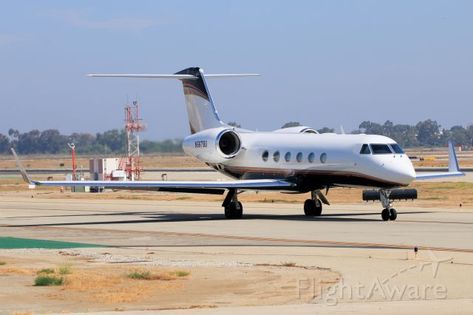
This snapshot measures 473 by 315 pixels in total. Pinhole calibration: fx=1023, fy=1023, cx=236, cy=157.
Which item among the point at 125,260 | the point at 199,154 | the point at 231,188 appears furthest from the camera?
the point at 199,154

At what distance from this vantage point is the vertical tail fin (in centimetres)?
4028

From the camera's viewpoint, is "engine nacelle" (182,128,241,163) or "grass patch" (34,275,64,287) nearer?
"grass patch" (34,275,64,287)

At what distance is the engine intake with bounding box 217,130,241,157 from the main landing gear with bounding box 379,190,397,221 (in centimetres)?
713

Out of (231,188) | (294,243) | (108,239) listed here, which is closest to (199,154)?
(231,188)

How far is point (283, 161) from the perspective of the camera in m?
36.1

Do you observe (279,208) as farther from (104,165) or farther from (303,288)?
(104,165)

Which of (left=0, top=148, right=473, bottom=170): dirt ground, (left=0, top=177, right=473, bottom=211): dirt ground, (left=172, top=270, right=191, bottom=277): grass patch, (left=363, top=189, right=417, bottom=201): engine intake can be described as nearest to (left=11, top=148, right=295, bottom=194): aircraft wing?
(left=363, top=189, right=417, bottom=201): engine intake

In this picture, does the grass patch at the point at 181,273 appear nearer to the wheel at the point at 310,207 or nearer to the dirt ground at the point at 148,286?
the dirt ground at the point at 148,286

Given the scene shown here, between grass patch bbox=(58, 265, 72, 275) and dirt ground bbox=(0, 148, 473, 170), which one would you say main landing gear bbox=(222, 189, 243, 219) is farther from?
dirt ground bbox=(0, 148, 473, 170)

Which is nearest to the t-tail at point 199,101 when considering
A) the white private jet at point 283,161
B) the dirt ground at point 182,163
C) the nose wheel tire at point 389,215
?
the white private jet at point 283,161

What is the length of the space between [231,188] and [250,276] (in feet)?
56.9

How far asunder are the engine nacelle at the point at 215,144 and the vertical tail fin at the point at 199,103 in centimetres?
179

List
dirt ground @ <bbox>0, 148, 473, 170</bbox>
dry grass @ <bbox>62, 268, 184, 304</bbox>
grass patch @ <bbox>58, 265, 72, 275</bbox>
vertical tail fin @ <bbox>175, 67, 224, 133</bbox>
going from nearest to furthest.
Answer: dry grass @ <bbox>62, 268, 184, 304</bbox>, grass patch @ <bbox>58, 265, 72, 275</bbox>, vertical tail fin @ <bbox>175, 67, 224, 133</bbox>, dirt ground @ <bbox>0, 148, 473, 170</bbox>

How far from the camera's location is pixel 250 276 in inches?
689
